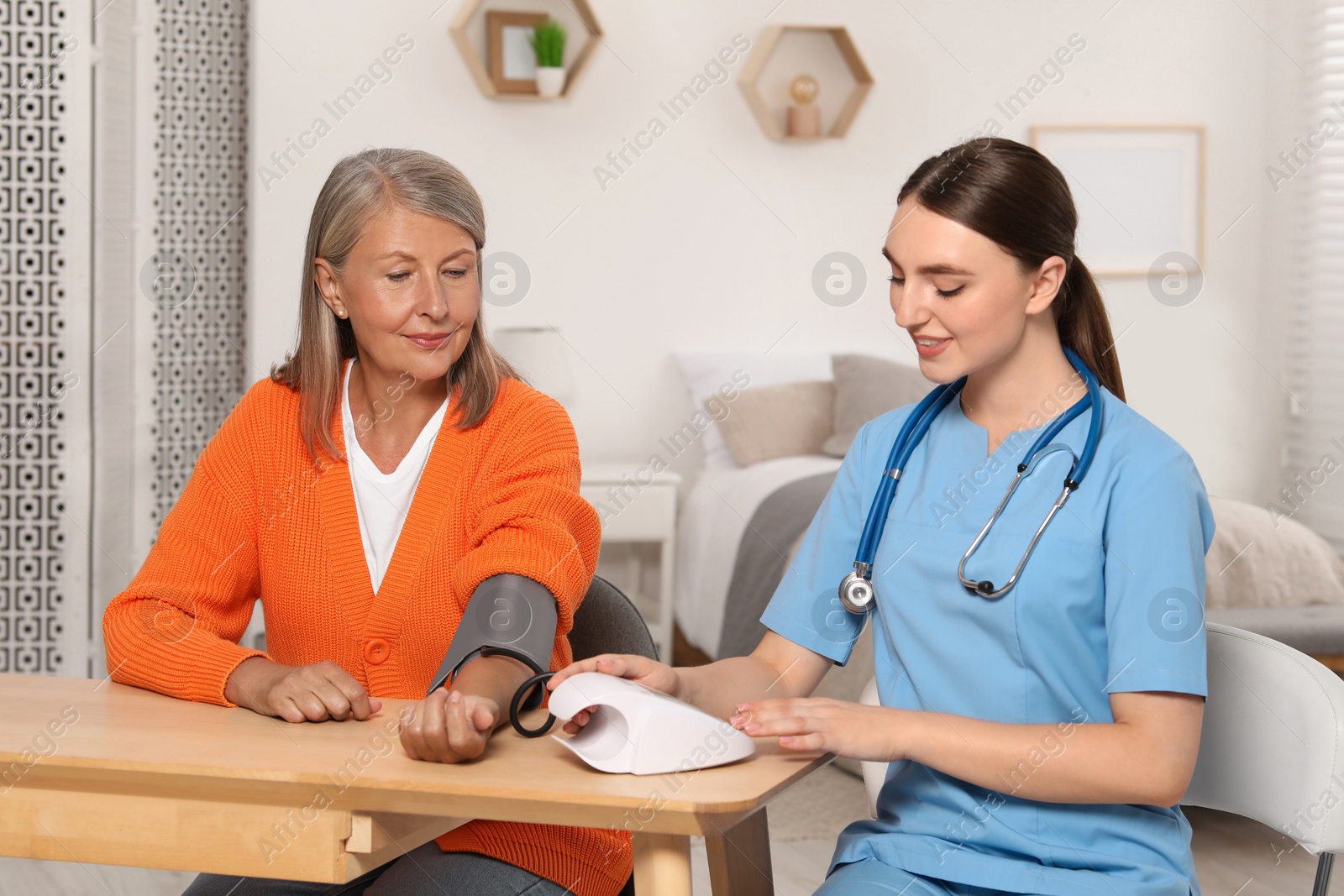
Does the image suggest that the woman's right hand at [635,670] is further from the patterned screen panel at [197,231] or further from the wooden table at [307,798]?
the patterned screen panel at [197,231]

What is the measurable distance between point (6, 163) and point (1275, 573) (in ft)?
10.7

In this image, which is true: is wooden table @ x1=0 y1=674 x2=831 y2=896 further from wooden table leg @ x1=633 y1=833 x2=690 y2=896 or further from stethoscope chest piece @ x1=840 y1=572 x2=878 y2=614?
stethoscope chest piece @ x1=840 y1=572 x2=878 y2=614

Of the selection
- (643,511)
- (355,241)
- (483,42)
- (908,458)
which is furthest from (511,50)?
(908,458)

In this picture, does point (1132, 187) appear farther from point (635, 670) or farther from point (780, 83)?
point (635, 670)

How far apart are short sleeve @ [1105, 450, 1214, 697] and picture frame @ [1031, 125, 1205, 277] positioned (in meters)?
3.66

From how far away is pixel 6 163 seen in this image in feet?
9.78

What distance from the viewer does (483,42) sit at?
4164mm

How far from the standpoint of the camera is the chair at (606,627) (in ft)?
4.72

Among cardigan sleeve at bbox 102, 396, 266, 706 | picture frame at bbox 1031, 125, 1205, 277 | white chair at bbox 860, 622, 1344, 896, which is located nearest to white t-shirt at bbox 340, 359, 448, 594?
A: cardigan sleeve at bbox 102, 396, 266, 706

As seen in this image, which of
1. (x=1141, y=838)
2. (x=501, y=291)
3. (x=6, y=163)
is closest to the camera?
(x=1141, y=838)

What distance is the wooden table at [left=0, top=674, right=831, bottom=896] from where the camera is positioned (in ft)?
3.07

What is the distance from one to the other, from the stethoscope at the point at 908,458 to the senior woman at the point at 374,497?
0.30 metres

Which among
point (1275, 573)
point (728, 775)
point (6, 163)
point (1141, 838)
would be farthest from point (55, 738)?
point (1275, 573)

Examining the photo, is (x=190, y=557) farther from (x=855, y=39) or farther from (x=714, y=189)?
(x=855, y=39)
